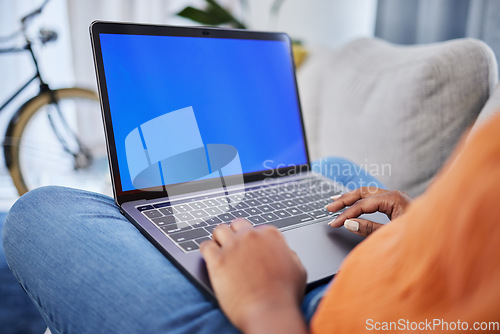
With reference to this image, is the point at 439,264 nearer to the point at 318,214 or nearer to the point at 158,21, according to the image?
the point at 318,214

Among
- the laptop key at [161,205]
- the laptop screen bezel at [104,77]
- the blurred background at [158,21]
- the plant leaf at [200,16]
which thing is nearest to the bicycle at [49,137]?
the blurred background at [158,21]

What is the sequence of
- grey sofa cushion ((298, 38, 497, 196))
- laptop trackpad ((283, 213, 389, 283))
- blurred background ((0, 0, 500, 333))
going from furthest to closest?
1. blurred background ((0, 0, 500, 333))
2. grey sofa cushion ((298, 38, 497, 196))
3. laptop trackpad ((283, 213, 389, 283))

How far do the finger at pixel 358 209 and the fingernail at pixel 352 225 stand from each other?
0.06ft

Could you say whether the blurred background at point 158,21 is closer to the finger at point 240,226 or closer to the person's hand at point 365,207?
the person's hand at point 365,207

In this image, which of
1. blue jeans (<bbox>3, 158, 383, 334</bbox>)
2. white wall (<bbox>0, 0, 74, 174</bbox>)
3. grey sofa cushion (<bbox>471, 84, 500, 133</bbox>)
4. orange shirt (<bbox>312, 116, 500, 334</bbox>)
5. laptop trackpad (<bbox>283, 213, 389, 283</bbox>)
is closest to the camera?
orange shirt (<bbox>312, 116, 500, 334</bbox>)

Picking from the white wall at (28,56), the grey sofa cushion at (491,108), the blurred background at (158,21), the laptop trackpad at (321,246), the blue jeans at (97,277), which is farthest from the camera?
the white wall at (28,56)

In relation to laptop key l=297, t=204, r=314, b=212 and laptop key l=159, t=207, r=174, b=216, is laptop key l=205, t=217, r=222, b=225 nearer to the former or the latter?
laptop key l=159, t=207, r=174, b=216

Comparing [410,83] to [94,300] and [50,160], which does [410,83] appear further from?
[50,160]

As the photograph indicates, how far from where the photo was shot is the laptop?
0.57 meters

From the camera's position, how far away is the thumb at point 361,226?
54 centimetres

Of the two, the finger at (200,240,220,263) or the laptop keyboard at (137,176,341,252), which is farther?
the laptop keyboard at (137,176,341,252)

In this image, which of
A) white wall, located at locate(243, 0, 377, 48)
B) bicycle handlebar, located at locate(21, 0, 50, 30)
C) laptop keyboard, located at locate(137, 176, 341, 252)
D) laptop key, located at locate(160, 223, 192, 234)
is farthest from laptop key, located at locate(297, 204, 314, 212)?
white wall, located at locate(243, 0, 377, 48)

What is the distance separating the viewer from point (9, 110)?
2.33m

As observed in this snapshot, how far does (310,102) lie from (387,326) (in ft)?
4.31
